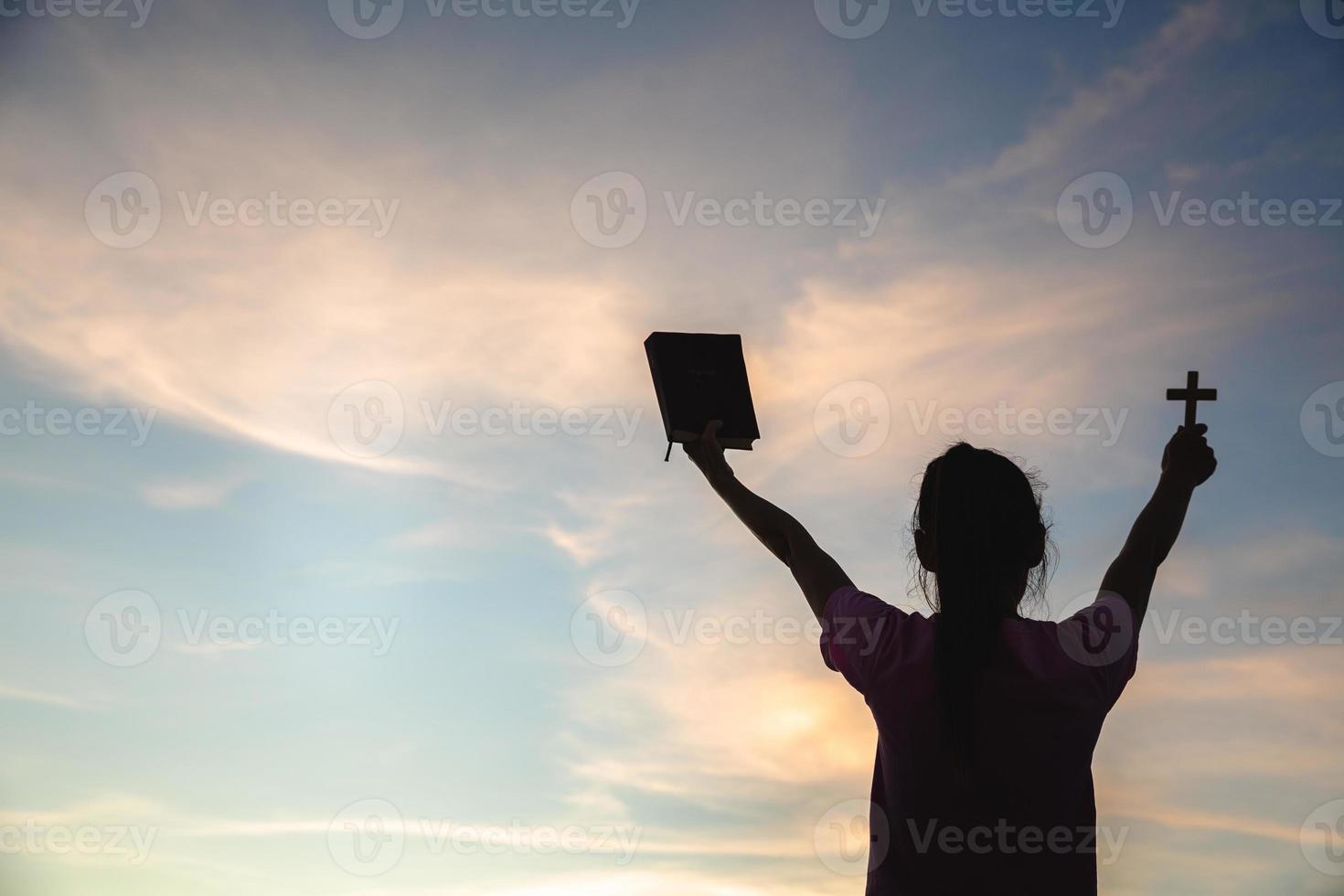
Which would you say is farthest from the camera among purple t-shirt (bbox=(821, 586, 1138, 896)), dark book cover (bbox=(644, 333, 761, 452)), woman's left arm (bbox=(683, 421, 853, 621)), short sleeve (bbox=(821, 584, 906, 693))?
dark book cover (bbox=(644, 333, 761, 452))

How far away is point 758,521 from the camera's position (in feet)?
11.2

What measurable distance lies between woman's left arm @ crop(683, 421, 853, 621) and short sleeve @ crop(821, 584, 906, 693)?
2.9 inches

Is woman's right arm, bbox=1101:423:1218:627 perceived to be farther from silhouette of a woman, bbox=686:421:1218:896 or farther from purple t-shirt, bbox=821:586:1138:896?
purple t-shirt, bbox=821:586:1138:896

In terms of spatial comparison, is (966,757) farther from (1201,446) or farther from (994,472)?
(1201,446)

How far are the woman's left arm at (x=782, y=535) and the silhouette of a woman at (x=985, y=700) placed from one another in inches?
4.4

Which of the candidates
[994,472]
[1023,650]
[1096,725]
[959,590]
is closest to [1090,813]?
[1096,725]

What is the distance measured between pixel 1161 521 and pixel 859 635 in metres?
1.03

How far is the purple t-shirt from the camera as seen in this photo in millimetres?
2779

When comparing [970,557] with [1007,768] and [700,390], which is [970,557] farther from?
[700,390]

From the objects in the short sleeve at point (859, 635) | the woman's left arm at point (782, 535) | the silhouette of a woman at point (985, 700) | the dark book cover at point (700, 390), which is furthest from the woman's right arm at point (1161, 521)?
the dark book cover at point (700, 390)

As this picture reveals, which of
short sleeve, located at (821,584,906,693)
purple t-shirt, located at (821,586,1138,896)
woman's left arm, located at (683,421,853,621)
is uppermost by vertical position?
woman's left arm, located at (683,421,853,621)

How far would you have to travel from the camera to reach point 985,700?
2.82 m

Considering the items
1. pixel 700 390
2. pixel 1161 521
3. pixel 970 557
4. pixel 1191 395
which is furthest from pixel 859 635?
pixel 1191 395

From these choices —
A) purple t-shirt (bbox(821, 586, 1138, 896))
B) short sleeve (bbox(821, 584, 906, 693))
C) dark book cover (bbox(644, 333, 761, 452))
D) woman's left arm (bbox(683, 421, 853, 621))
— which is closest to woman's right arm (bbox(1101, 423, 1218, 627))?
purple t-shirt (bbox(821, 586, 1138, 896))
